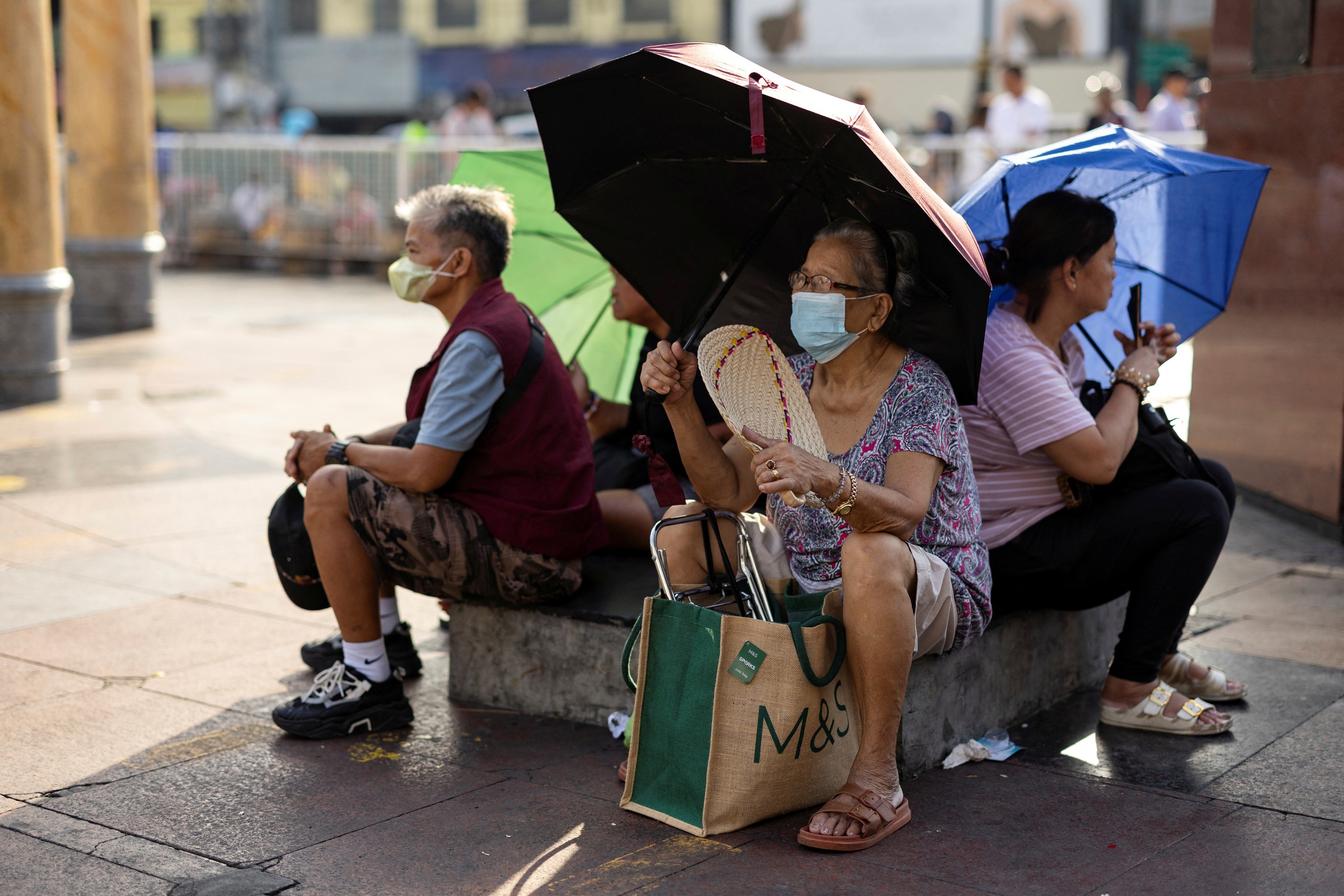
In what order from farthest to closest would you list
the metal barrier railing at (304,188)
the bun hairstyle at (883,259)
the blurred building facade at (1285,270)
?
the metal barrier railing at (304,188), the blurred building facade at (1285,270), the bun hairstyle at (883,259)

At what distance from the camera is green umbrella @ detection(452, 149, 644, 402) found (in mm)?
4941

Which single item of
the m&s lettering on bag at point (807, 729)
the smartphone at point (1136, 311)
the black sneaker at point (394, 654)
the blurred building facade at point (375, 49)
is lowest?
the black sneaker at point (394, 654)

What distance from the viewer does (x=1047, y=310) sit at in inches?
153

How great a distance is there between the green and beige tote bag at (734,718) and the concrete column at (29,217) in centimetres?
698

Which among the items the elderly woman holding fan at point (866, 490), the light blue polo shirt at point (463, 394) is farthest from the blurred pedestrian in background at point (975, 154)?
the elderly woman holding fan at point (866, 490)

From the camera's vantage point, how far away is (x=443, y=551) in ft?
12.8

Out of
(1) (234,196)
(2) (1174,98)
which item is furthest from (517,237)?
(1) (234,196)

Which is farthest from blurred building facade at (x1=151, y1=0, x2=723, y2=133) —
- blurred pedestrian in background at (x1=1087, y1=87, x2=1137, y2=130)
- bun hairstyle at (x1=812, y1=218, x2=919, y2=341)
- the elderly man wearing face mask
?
bun hairstyle at (x1=812, y1=218, x2=919, y2=341)

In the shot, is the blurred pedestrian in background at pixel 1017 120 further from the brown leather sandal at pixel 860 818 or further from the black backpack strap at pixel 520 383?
the brown leather sandal at pixel 860 818

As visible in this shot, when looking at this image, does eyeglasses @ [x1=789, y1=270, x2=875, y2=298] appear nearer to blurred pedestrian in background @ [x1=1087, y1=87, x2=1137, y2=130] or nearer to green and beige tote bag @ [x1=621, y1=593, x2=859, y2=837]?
green and beige tote bag @ [x1=621, y1=593, x2=859, y2=837]

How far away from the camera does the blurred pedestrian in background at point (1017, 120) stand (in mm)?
16094

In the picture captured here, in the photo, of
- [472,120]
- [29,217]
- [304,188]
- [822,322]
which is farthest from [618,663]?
[472,120]

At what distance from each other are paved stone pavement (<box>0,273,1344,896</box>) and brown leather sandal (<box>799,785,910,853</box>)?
0.03m

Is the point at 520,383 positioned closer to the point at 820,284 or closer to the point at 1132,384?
the point at 820,284
